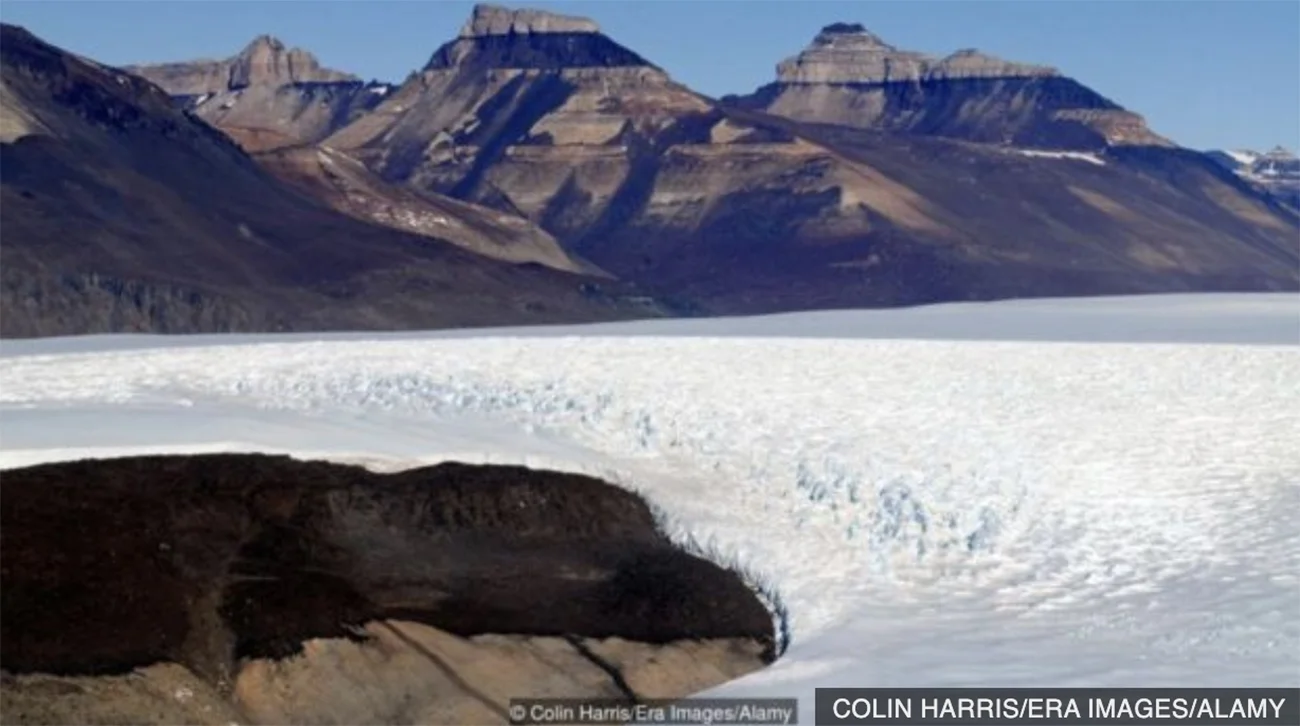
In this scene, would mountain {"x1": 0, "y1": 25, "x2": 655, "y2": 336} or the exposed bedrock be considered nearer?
the exposed bedrock

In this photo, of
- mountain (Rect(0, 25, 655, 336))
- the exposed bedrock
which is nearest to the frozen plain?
the exposed bedrock

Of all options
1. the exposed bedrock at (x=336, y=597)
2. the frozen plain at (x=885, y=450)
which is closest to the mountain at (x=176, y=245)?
the frozen plain at (x=885, y=450)

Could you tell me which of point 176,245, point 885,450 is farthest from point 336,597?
point 176,245

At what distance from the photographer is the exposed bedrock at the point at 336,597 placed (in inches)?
579

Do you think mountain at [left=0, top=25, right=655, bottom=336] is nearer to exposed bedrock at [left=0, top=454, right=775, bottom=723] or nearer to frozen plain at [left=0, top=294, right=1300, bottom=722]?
frozen plain at [left=0, top=294, right=1300, bottom=722]

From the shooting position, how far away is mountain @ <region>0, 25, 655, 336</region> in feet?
424

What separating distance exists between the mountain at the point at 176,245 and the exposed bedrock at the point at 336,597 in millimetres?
105233

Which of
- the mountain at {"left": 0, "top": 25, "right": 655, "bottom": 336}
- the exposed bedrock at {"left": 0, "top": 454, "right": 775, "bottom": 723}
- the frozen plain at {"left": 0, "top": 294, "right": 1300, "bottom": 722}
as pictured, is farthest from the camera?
the mountain at {"left": 0, "top": 25, "right": 655, "bottom": 336}

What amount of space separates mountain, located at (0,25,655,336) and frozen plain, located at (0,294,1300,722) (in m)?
99.4

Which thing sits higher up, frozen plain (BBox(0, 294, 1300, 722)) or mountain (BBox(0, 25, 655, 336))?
mountain (BBox(0, 25, 655, 336))

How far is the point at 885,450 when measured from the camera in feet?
71.0

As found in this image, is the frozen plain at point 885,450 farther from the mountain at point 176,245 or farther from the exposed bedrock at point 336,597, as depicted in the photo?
the mountain at point 176,245

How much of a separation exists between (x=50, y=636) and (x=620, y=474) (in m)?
7.64

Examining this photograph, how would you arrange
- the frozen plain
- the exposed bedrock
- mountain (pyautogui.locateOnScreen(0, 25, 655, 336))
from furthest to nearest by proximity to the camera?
mountain (pyautogui.locateOnScreen(0, 25, 655, 336)) < the frozen plain < the exposed bedrock
